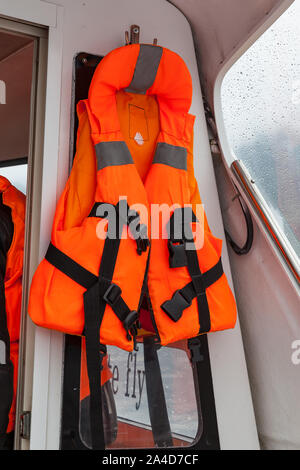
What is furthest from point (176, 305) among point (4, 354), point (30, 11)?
point (30, 11)

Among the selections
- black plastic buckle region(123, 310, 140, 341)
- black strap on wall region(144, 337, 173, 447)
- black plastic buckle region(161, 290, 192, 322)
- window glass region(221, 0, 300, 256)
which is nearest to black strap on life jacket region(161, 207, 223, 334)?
black plastic buckle region(161, 290, 192, 322)

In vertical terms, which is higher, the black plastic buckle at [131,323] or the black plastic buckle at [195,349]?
the black plastic buckle at [131,323]

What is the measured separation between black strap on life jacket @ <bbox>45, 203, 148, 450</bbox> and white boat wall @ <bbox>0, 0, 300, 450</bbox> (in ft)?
0.52

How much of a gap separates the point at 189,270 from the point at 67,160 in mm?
628

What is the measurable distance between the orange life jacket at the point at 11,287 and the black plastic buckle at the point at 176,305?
0.78 m

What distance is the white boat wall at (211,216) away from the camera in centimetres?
147

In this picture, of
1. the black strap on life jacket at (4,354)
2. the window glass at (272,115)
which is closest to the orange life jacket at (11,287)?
the black strap on life jacket at (4,354)

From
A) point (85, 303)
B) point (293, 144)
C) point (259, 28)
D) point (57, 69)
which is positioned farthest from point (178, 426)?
point (259, 28)

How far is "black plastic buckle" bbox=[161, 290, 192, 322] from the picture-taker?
146cm

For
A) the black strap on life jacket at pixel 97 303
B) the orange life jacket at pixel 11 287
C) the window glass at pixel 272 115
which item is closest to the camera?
the black strap on life jacket at pixel 97 303

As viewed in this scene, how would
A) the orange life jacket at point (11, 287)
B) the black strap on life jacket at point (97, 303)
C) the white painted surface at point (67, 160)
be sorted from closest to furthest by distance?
the black strap on life jacket at point (97, 303), the white painted surface at point (67, 160), the orange life jacket at point (11, 287)

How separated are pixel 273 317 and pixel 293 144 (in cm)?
69

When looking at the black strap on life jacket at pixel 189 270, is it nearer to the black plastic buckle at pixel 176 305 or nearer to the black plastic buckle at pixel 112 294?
the black plastic buckle at pixel 176 305

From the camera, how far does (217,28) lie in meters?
1.96
